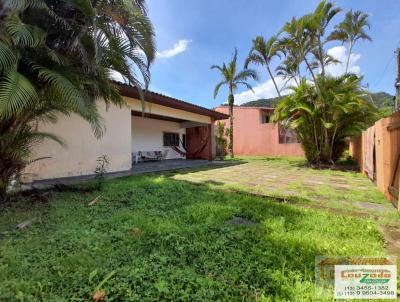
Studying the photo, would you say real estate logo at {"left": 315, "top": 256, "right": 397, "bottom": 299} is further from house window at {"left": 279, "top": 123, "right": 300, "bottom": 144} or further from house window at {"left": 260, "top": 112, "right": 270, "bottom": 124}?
house window at {"left": 260, "top": 112, "right": 270, "bottom": 124}

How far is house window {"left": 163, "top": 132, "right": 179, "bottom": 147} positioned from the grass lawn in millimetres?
10621

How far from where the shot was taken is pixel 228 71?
1481 centimetres

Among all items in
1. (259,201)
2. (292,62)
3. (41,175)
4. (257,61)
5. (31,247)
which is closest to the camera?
(31,247)

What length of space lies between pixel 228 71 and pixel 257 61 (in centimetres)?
185

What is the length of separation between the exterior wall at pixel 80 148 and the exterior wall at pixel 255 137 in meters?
12.0

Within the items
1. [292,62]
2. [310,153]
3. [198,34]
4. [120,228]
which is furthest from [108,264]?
[292,62]

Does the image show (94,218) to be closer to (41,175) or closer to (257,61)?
(41,175)

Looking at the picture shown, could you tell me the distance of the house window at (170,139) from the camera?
48.5 feet

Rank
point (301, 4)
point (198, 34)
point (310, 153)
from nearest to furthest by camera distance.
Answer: point (301, 4), point (310, 153), point (198, 34)

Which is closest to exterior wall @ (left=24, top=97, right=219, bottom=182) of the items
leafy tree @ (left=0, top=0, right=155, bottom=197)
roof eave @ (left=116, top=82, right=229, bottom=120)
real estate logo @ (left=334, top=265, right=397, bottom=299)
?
roof eave @ (left=116, top=82, right=229, bottom=120)

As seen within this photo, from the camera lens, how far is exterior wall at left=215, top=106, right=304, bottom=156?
1734 cm

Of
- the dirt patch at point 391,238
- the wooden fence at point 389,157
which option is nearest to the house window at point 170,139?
the wooden fence at point 389,157

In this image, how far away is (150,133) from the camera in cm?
1374

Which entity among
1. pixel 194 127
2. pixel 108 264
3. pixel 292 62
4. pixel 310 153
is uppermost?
pixel 292 62
